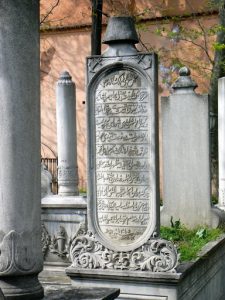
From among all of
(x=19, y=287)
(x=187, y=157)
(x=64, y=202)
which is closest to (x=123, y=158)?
(x=187, y=157)

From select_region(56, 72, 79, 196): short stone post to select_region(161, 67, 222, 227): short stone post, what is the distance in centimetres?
200

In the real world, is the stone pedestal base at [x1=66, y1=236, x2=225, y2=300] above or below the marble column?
below

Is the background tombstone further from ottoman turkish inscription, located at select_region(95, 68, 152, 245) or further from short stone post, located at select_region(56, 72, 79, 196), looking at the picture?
ottoman turkish inscription, located at select_region(95, 68, 152, 245)

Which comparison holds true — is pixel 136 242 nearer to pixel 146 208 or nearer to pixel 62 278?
pixel 146 208

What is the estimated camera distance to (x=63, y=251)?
920 cm

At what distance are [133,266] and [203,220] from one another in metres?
2.53

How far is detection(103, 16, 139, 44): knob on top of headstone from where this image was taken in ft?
21.5

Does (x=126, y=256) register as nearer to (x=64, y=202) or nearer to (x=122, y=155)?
(x=122, y=155)

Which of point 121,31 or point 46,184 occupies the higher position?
point 121,31

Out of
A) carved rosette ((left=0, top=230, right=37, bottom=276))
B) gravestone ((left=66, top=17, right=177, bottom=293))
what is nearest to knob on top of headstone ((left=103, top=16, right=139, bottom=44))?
gravestone ((left=66, top=17, right=177, bottom=293))

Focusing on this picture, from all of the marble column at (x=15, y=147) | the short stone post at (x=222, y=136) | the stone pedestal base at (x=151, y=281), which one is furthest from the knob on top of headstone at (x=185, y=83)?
the marble column at (x=15, y=147)

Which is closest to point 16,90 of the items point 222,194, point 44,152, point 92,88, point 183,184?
point 92,88

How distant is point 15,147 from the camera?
12.2ft

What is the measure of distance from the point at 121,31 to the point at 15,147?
315 cm
